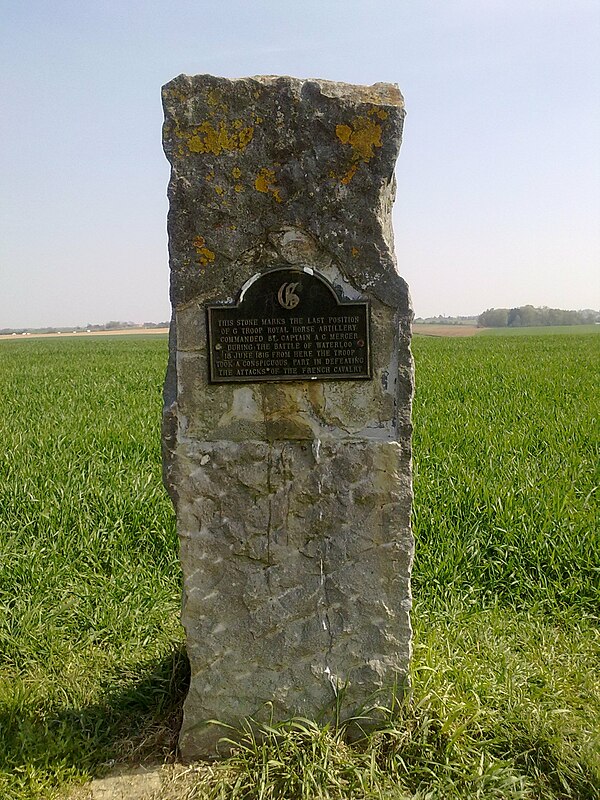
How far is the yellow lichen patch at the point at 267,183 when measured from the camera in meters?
2.73

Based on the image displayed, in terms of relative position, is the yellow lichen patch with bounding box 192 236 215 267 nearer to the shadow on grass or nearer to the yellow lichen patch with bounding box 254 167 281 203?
the yellow lichen patch with bounding box 254 167 281 203

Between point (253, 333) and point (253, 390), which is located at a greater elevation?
point (253, 333)

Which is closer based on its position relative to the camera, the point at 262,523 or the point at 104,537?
the point at 262,523

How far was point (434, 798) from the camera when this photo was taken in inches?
107

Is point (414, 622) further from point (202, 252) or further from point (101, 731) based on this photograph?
point (202, 252)

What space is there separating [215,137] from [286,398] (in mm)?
1128

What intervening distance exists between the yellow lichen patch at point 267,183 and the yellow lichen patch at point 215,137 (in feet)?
0.44

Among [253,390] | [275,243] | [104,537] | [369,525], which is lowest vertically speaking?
[104,537]

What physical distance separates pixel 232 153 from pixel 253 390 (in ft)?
3.26

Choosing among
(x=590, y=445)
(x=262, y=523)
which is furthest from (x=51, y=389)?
(x=262, y=523)

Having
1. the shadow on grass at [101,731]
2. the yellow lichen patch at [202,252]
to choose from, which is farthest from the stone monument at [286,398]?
the shadow on grass at [101,731]

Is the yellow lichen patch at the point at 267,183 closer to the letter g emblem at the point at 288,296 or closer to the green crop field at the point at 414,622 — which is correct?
the letter g emblem at the point at 288,296

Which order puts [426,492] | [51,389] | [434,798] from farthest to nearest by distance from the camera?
[51,389] → [426,492] → [434,798]

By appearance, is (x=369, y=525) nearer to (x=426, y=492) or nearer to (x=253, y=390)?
(x=253, y=390)
